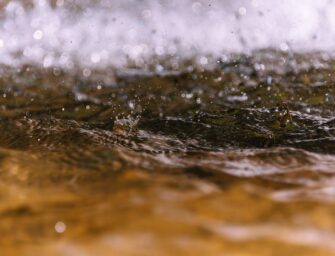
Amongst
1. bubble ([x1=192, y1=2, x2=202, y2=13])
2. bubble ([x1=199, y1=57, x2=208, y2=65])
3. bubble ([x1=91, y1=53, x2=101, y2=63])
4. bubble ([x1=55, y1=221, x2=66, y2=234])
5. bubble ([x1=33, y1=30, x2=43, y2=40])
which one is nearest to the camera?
bubble ([x1=55, y1=221, x2=66, y2=234])

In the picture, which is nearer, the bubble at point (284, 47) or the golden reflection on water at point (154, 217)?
the golden reflection on water at point (154, 217)

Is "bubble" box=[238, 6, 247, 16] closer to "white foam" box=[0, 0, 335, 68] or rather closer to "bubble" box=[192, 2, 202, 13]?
"white foam" box=[0, 0, 335, 68]

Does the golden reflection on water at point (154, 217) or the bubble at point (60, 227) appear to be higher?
the golden reflection on water at point (154, 217)

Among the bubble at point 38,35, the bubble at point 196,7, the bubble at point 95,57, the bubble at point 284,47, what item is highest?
the bubble at point 196,7

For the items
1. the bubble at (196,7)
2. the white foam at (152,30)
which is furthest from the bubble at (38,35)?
the bubble at (196,7)

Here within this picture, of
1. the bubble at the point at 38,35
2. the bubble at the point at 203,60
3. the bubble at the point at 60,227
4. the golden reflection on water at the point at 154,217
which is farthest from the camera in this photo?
the bubble at the point at 38,35

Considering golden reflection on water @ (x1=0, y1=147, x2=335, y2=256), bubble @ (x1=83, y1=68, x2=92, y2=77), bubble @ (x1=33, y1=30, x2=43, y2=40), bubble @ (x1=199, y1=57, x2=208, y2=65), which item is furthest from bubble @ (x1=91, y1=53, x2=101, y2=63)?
golden reflection on water @ (x1=0, y1=147, x2=335, y2=256)

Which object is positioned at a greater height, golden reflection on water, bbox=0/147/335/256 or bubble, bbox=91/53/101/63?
bubble, bbox=91/53/101/63

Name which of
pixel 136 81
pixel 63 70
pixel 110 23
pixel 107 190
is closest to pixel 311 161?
pixel 107 190

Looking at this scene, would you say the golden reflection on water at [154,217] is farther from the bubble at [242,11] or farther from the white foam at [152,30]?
A: the bubble at [242,11]
